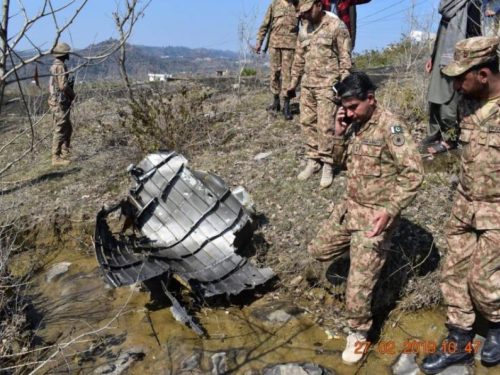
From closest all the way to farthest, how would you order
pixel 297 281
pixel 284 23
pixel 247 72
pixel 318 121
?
pixel 297 281 < pixel 318 121 < pixel 284 23 < pixel 247 72

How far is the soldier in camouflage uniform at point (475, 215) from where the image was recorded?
2.66 m

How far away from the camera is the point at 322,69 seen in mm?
4879

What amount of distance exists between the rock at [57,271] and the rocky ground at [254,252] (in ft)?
0.10

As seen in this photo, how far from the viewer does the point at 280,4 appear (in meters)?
6.94

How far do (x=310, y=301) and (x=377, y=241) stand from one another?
129cm

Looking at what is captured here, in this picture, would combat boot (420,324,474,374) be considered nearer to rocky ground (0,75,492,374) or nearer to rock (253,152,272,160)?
rocky ground (0,75,492,374)

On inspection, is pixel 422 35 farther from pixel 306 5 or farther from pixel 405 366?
pixel 405 366

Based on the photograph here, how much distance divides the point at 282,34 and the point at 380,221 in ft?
15.4

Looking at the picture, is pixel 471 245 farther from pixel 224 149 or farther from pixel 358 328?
pixel 224 149

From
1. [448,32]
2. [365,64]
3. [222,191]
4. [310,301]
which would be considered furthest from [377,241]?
[365,64]

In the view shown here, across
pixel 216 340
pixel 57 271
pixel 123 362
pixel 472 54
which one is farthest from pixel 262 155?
pixel 472 54

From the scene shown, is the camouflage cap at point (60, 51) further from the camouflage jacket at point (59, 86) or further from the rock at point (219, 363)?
the rock at point (219, 363)

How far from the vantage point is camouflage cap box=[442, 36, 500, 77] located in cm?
Answer: 260

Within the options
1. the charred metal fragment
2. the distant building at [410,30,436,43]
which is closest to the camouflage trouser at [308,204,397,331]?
the charred metal fragment
